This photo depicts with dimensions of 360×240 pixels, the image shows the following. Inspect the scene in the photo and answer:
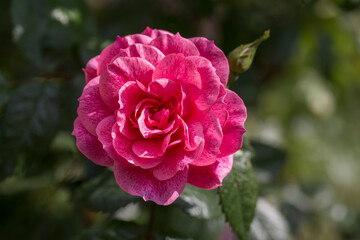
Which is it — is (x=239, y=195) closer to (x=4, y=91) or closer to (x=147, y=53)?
(x=147, y=53)

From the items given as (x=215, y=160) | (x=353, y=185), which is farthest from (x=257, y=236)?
(x=353, y=185)

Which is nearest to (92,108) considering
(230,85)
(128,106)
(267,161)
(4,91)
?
(128,106)

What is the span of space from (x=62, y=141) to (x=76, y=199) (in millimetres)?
525

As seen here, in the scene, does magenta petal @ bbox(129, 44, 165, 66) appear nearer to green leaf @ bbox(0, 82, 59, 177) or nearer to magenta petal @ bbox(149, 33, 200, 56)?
magenta petal @ bbox(149, 33, 200, 56)

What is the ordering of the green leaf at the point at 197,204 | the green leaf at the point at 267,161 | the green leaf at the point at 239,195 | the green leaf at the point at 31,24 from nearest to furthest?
1. the green leaf at the point at 239,195
2. the green leaf at the point at 197,204
3. the green leaf at the point at 31,24
4. the green leaf at the point at 267,161

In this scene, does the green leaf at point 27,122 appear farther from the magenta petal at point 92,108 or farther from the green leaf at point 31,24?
the magenta petal at point 92,108

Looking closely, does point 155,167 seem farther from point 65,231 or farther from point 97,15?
point 97,15

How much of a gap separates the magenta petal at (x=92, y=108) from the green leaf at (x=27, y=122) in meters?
0.32

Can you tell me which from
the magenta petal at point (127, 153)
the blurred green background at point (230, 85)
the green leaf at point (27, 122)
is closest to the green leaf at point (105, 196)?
the blurred green background at point (230, 85)

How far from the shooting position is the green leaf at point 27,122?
2.62ft

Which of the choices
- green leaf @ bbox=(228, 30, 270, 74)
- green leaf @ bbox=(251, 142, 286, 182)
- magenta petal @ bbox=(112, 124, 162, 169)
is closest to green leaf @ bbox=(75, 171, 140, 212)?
magenta petal @ bbox=(112, 124, 162, 169)

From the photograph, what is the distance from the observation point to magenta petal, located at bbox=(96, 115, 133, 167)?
53cm

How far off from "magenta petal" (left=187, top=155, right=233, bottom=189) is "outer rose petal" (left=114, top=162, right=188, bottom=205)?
32mm

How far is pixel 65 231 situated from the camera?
1245mm
